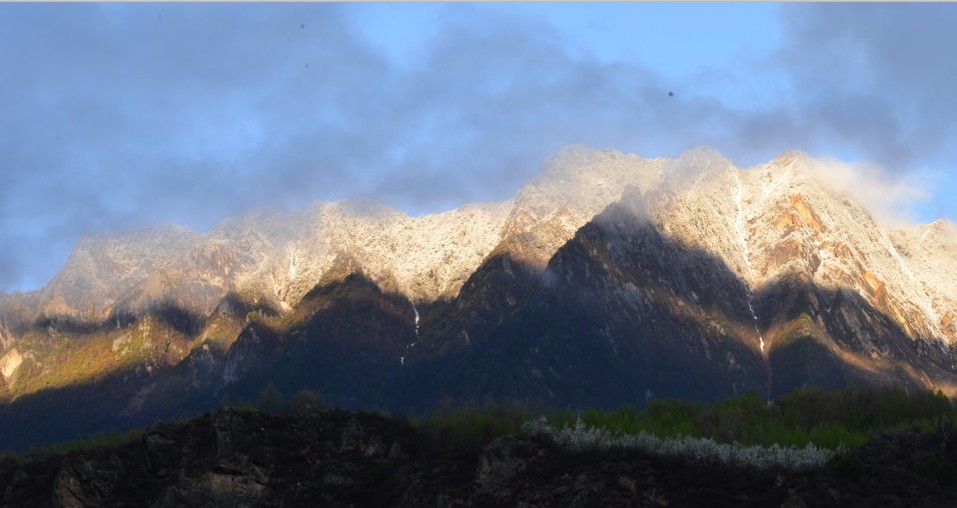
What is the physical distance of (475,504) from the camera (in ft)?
607

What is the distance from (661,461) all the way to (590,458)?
9.27 metres

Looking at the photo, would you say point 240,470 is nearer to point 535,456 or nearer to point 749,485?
point 535,456

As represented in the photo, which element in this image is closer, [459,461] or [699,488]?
[699,488]

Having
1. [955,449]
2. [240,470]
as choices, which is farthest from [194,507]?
[955,449]

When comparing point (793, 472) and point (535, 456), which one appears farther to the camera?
point (535, 456)

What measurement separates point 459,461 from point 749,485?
3738 cm

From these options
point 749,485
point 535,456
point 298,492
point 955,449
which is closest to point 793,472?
point 749,485

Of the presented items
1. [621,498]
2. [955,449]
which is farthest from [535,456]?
[955,449]

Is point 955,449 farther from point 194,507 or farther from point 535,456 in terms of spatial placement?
point 194,507

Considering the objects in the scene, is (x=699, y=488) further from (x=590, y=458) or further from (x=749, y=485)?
(x=590, y=458)

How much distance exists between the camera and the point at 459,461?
196m

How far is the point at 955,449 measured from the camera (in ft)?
598

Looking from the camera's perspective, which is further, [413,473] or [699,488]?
[413,473]

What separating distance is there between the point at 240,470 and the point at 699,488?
57446 mm
